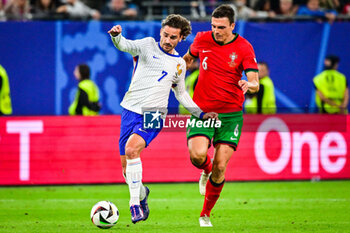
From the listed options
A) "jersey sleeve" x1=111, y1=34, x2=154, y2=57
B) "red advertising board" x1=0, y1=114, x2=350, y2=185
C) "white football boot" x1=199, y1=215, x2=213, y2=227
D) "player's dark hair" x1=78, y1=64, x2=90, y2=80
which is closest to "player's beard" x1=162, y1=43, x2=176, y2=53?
"jersey sleeve" x1=111, y1=34, x2=154, y2=57

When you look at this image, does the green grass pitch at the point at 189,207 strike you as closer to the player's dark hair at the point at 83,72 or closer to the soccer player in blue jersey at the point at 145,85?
the soccer player in blue jersey at the point at 145,85

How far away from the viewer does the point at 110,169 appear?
12.2 metres

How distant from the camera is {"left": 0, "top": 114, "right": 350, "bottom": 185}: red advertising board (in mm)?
11906

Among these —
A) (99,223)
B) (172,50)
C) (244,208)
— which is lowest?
(244,208)

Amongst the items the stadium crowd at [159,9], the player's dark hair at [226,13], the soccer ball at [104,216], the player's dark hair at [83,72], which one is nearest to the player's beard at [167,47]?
the player's dark hair at [226,13]

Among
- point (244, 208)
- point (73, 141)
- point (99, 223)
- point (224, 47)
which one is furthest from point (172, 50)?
point (73, 141)

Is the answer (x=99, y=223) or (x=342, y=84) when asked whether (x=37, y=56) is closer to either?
(x=342, y=84)

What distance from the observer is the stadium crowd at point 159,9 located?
14844 mm

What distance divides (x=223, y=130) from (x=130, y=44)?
1536 mm

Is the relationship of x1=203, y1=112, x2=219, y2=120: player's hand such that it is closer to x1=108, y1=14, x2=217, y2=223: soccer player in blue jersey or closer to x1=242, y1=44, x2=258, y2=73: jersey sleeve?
x1=108, y1=14, x2=217, y2=223: soccer player in blue jersey

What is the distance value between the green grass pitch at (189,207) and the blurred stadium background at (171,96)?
36 centimetres

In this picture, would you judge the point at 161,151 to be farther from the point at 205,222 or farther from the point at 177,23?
→ the point at 177,23

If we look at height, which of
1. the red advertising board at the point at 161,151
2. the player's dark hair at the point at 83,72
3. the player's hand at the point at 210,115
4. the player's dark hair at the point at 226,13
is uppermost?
the player's dark hair at the point at 226,13

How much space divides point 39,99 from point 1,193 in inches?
161
